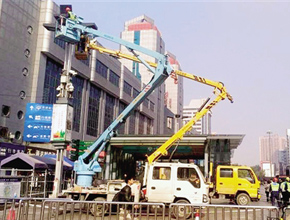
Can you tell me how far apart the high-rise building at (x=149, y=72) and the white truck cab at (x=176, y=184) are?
222ft

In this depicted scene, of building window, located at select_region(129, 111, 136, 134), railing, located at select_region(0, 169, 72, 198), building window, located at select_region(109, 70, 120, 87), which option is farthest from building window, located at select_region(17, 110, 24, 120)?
building window, located at select_region(129, 111, 136, 134)

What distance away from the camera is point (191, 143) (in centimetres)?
3033

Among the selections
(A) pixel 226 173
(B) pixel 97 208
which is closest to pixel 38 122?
(A) pixel 226 173

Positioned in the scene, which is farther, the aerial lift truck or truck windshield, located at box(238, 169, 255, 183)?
truck windshield, located at box(238, 169, 255, 183)

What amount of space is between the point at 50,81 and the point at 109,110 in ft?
63.0

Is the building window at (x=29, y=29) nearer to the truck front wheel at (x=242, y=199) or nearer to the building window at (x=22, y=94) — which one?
the building window at (x=22, y=94)

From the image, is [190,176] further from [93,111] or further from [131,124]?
[131,124]

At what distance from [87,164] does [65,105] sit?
4.00 m

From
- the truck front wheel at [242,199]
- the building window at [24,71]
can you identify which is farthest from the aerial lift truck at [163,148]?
the building window at [24,71]

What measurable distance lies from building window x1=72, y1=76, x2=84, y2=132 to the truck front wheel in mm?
28226

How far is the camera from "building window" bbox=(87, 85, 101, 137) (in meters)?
48.0

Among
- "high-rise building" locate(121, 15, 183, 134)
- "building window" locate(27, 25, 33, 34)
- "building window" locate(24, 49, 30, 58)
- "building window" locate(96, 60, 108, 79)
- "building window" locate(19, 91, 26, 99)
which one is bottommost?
"building window" locate(19, 91, 26, 99)

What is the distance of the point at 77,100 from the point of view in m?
44.1

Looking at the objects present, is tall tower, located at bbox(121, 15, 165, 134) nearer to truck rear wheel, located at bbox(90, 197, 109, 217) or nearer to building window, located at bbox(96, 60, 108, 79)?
building window, located at bbox(96, 60, 108, 79)
